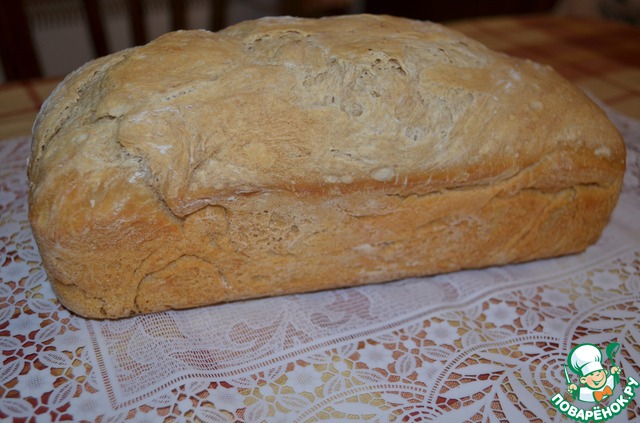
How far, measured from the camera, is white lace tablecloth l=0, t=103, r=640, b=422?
1.21m

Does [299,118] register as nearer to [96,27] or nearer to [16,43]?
[96,27]

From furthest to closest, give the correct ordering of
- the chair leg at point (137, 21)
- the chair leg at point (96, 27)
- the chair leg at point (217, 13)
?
the chair leg at point (217, 13), the chair leg at point (137, 21), the chair leg at point (96, 27)

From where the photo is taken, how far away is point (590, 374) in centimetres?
131

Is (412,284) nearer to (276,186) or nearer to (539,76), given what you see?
(276,186)

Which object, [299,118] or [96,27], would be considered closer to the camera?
[299,118]

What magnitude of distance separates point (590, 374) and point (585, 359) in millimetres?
46

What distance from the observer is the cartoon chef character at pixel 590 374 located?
127 centimetres

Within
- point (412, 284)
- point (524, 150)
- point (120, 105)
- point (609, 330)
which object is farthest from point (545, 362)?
point (120, 105)

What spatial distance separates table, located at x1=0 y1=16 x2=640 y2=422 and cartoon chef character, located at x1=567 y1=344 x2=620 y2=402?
2cm

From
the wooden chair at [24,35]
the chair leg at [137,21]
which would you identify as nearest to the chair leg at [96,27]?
the wooden chair at [24,35]

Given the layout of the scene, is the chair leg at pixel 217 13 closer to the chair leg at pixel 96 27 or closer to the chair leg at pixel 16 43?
the chair leg at pixel 96 27

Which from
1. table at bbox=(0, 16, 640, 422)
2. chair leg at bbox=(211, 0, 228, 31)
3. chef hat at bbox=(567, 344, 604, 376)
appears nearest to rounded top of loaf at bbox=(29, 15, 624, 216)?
table at bbox=(0, 16, 640, 422)

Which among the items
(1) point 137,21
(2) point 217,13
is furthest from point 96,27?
(2) point 217,13

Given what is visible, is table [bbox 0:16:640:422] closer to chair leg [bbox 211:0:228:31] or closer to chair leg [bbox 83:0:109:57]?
chair leg [bbox 83:0:109:57]
